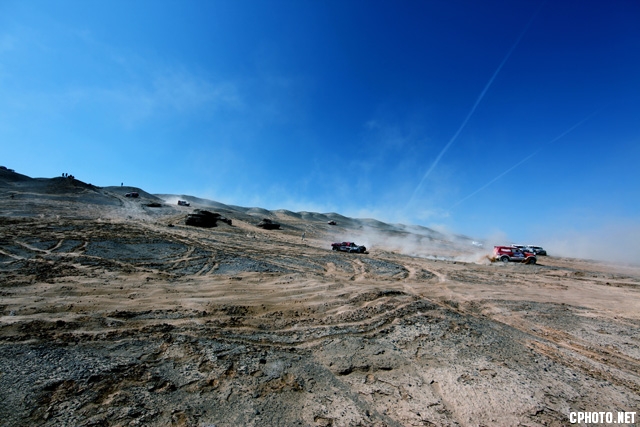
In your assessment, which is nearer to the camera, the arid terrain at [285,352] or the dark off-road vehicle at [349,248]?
the arid terrain at [285,352]

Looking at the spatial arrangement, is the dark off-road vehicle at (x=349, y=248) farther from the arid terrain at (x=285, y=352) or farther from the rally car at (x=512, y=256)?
the arid terrain at (x=285, y=352)

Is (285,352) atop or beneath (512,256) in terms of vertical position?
beneath

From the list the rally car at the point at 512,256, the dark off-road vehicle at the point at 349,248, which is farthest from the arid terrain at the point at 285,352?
the rally car at the point at 512,256

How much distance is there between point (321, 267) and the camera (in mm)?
16453

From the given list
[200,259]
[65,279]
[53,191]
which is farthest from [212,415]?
[53,191]

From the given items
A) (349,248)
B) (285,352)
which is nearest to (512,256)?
(349,248)

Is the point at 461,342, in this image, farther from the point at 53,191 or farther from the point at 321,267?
the point at 53,191

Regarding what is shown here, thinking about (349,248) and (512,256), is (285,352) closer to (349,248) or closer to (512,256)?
(349,248)

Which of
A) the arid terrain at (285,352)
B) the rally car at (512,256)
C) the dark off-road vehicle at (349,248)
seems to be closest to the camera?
the arid terrain at (285,352)

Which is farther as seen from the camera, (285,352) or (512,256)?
(512,256)

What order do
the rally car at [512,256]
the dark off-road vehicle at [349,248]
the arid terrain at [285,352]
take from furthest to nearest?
the dark off-road vehicle at [349,248], the rally car at [512,256], the arid terrain at [285,352]

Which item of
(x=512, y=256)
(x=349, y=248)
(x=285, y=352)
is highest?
(x=512, y=256)

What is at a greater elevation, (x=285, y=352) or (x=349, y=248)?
(x=349, y=248)

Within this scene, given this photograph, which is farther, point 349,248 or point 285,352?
point 349,248
